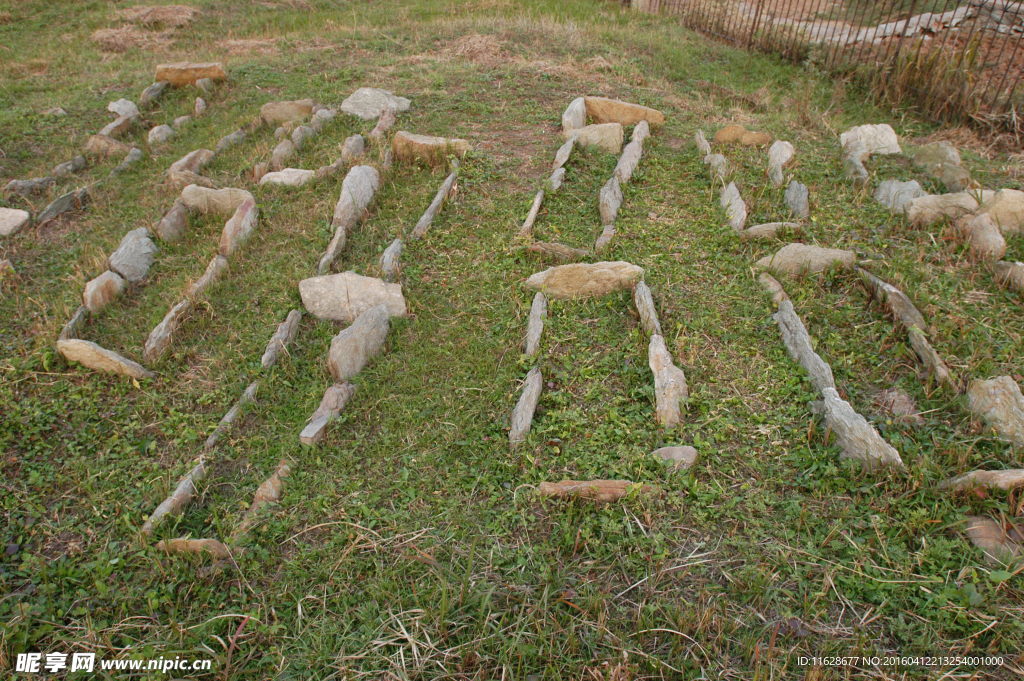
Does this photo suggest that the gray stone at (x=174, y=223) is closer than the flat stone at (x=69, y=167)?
Yes

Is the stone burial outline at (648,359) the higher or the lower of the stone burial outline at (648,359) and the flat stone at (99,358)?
the higher

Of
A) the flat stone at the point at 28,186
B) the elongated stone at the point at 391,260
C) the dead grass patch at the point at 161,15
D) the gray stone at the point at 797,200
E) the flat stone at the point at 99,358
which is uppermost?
the dead grass patch at the point at 161,15

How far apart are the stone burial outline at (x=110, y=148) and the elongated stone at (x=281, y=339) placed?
3.45m

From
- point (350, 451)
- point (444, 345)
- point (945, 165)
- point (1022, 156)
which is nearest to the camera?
point (350, 451)

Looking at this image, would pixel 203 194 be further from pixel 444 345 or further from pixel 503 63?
pixel 503 63

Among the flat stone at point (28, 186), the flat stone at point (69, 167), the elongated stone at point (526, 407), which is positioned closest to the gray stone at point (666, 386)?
the elongated stone at point (526, 407)

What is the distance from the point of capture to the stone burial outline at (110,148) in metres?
6.86

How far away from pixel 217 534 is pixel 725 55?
430 inches

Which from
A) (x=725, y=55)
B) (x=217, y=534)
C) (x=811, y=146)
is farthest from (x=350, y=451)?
(x=725, y=55)

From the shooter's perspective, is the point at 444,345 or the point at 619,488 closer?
the point at 619,488

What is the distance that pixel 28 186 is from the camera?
7168mm

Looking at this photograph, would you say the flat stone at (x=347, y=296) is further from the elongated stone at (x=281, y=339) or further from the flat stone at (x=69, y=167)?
the flat stone at (x=69, y=167)

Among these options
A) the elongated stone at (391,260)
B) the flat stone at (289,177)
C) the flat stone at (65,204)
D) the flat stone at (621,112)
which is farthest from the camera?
the flat stone at (621,112)

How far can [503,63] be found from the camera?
32.0 feet
